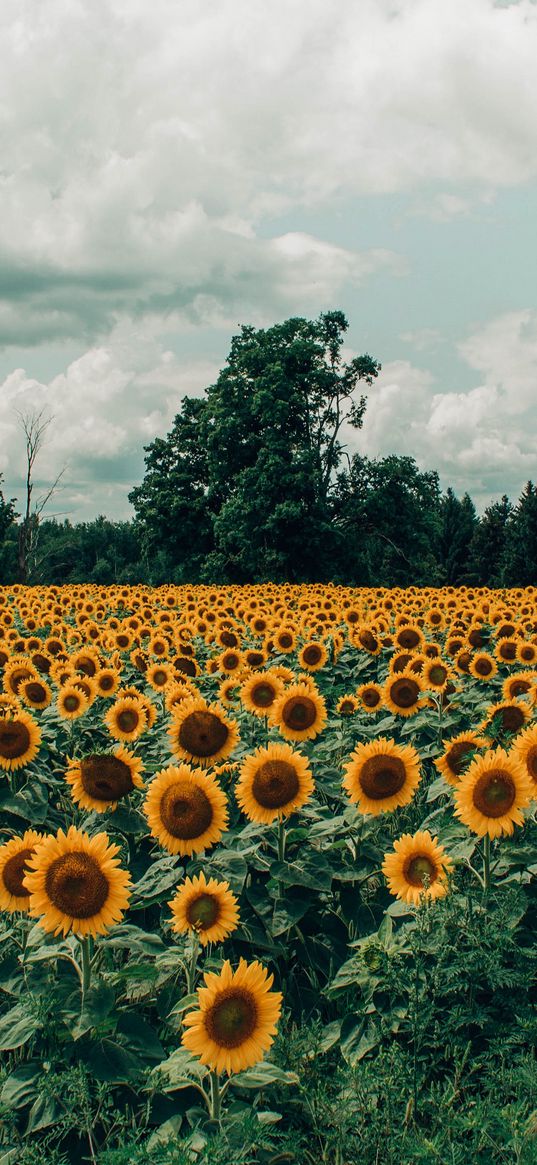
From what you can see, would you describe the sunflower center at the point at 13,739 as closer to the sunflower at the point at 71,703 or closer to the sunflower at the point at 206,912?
the sunflower at the point at 71,703

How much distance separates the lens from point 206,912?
3.63 metres

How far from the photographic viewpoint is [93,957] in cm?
374

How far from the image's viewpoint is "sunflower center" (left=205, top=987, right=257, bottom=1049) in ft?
9.84

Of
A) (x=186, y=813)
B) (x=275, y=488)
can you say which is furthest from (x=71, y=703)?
(x=275, y=488)

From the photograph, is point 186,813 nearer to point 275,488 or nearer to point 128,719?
point 128,719

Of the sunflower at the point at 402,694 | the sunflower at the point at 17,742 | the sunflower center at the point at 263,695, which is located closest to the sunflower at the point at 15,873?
the sunflower at the point at 17,742

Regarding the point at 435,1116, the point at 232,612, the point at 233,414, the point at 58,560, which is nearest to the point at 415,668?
the point at 435,1116

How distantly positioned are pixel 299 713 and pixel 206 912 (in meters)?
2.19

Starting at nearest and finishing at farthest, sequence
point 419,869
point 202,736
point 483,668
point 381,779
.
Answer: point 419,869 → point 381,779 → point 202,736 → point 483,668

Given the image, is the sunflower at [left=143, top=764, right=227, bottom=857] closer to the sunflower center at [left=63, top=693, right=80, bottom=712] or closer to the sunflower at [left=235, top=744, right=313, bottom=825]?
the sunflower at [left=235, top=744, right=313, bottom=825]

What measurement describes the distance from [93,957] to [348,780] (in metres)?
1.64

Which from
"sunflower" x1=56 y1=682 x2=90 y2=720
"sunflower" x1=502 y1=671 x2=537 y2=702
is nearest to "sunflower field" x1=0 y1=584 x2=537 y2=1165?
"sunflower" x1=56 y1=682 x2=90 y2=720

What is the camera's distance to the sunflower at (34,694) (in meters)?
7.54

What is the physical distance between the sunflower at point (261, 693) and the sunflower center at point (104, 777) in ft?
5.75
